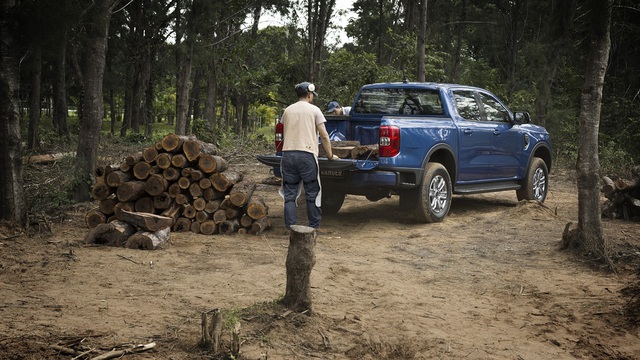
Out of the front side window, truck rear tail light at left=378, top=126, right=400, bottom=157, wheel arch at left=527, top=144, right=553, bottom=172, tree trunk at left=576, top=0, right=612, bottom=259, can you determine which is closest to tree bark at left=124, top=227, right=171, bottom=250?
truck rear tail light at left=378, top=126, right=400, bottom=157

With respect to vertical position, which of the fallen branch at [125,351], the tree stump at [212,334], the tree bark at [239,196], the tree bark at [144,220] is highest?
the tree bark at [239,196]

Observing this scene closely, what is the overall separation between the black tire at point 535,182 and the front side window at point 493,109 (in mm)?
1164

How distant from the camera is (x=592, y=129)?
25.9 feet

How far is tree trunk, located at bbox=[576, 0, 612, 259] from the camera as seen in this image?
780cm

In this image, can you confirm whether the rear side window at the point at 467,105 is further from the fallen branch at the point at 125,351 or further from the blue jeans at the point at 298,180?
the fallen branch at the point at 125,351

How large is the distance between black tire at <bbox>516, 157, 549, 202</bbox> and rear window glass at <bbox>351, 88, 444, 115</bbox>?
109 inches

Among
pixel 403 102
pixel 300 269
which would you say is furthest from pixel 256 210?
pixel 300 269

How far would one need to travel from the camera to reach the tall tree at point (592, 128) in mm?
7801

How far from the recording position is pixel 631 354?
197 inches

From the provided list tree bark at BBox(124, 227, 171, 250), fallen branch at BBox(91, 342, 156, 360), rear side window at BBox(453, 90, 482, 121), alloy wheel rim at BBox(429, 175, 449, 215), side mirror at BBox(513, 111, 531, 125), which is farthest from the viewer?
side mirror at BBox(513, 111, 531, 125)

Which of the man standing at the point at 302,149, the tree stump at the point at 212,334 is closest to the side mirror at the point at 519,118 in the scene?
the man standing at the point at 302,149

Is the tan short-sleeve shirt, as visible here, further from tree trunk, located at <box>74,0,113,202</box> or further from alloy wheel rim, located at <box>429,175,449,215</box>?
tree trunk, located at <box>74,0,113,202</box>

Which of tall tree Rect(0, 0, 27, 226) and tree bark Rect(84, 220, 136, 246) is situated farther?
tall tree Rect(0, 0, 27, 226)

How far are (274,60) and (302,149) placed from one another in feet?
76.4
